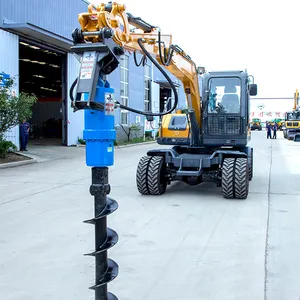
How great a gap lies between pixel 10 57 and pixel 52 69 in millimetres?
14959

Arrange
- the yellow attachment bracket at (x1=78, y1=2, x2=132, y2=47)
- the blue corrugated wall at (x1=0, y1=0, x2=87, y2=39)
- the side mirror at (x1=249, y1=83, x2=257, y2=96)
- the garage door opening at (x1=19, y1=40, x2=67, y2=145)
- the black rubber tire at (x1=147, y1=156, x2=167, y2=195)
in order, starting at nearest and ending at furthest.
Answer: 1. the yellow attachment bracket at (x1=78, y1=2, x2=132, y2=47)
2. the black rubber tire at (x1=147, y1=156, x2=167, y2=195)
3. the side mirror at (x1=249, y1=83, x2=257, y2=96)
4. the blue corrugated wall at (x1=0, y1=0, x2=87, y2=39)
5. the garage door opening at (x1=19, y1=40, x2=67, y2=145)

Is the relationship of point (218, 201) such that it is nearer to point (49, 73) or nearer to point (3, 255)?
point (3, 255)

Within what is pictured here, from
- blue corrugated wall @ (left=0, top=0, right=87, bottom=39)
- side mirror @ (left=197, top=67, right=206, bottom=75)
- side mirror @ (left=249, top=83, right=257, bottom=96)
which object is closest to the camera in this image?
side mirror @ (left=249, top=83, right=257, bottom=96)

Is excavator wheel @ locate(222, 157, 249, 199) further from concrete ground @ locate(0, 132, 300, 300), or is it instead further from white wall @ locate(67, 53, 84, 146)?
white wall @ locate(67, 53, 84, 146)

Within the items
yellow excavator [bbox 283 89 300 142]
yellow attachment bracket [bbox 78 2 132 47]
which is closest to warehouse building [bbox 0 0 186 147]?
yellow attachment bracket [bbox 78 2 132 47]

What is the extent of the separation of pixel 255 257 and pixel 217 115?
5.35m

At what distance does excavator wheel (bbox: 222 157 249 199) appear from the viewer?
30.1 ft

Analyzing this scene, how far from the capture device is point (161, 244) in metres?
6.14

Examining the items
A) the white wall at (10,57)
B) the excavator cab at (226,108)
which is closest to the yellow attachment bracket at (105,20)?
the excavator cab at (226,108)

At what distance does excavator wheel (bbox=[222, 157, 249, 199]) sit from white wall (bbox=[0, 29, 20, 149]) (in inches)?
514

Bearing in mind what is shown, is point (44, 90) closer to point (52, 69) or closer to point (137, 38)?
point (52, 69)

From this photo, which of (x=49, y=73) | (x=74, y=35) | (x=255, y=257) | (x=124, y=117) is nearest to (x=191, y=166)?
(x=255, y=257)

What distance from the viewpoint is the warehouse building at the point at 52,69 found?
65.3 feet

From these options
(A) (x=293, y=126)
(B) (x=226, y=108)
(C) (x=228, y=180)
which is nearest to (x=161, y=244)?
(C) (x=228, y=180)
